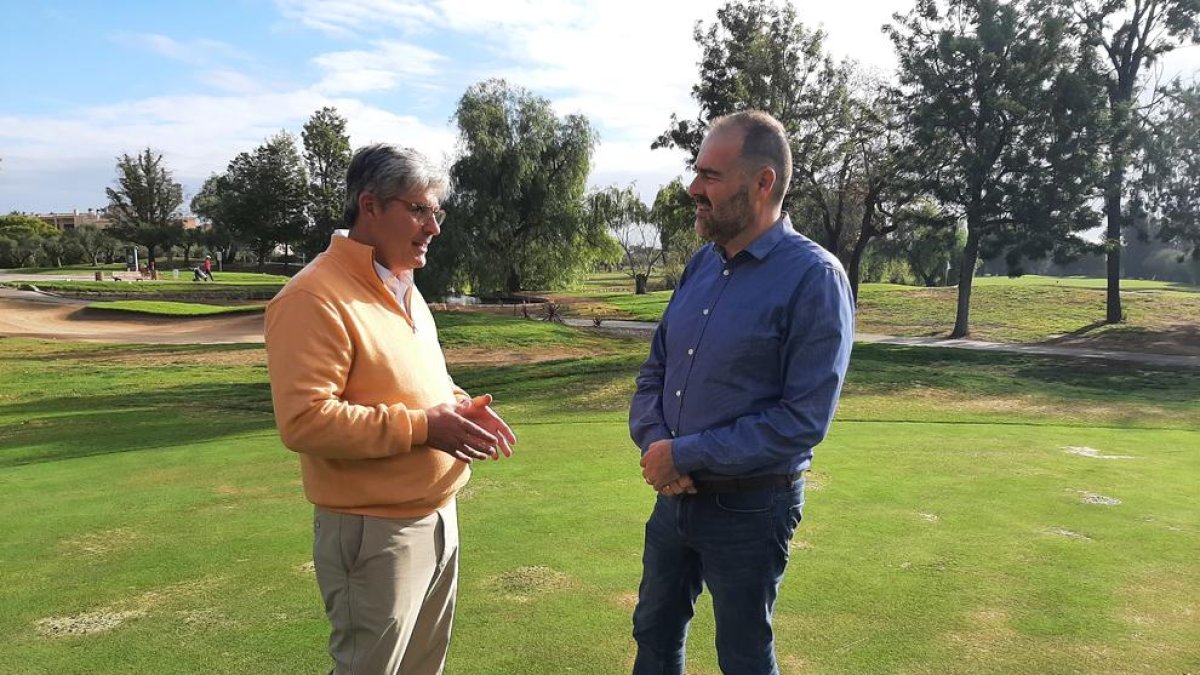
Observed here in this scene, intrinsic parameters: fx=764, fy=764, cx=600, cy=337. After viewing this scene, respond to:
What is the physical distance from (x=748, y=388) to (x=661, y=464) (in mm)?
359

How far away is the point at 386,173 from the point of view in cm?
229

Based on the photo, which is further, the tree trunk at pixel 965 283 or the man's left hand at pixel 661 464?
the tree trunk at pixel 965 283

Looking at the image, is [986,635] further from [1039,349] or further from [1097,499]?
[1039,349]

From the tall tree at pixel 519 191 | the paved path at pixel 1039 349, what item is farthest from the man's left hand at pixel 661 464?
the tall tree at pixel 519 191

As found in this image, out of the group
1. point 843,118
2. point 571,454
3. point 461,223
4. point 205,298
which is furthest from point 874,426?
point 205,298

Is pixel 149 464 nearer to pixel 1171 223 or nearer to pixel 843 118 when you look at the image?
pixel 843 118

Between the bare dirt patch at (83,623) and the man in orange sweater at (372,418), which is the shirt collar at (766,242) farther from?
the bare dirt patch at (83,623)

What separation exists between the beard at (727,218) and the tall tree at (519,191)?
95.0ft

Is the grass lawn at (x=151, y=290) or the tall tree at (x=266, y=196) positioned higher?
the tall tree at (x=266, y=196)

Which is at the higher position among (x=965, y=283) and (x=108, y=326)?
(x=965, y=283)

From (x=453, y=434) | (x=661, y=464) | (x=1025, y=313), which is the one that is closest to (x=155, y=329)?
(x=453, y=434)

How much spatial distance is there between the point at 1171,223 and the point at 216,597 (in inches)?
1271

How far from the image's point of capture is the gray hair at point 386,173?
7.54 feet

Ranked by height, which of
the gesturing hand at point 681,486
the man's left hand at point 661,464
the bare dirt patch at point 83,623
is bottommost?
the bare dirt patch at point 83,623
